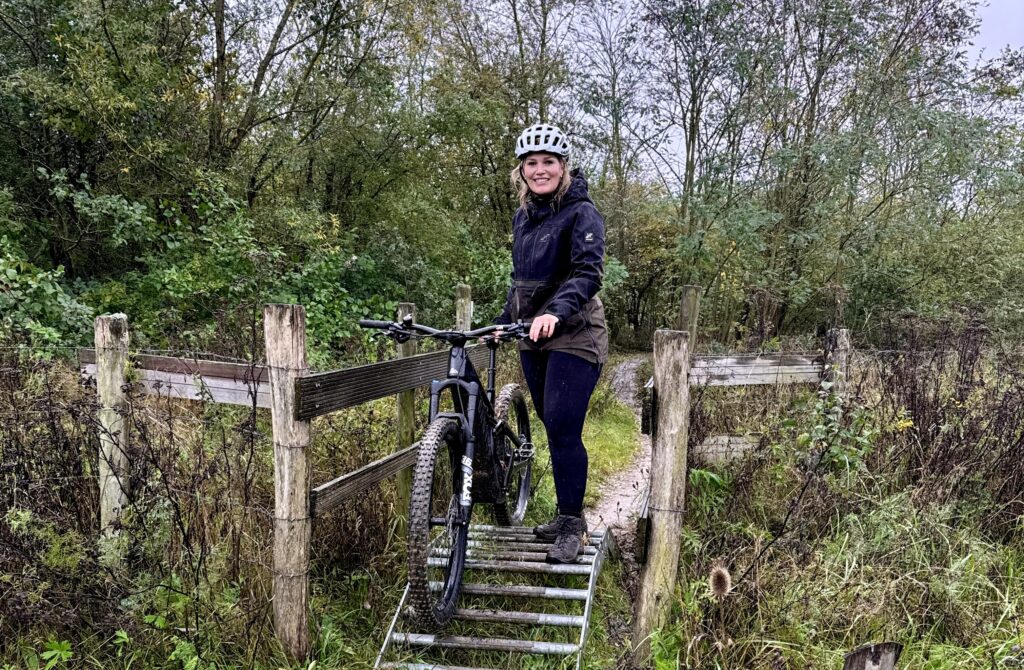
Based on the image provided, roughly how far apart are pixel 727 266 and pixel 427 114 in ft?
20.2

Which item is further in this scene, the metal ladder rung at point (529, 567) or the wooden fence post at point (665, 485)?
the metal ladder rung at point (529, 567)

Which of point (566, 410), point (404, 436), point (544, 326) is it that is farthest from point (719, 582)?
point (404, 436)

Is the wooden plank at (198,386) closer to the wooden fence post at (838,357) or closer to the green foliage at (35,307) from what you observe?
the green foliage at (35,307)

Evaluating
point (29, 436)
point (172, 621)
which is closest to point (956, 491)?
point (172, 621)

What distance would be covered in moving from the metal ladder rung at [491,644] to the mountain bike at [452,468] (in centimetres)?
10

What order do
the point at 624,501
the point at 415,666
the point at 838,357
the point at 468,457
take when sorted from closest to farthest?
the point at 415,666, the point at 468,457, the point at 838,357, the point at 624,501

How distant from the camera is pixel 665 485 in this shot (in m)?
2.90

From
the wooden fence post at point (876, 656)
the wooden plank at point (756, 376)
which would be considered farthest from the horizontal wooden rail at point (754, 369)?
the wooden fence post at point (876, 656)

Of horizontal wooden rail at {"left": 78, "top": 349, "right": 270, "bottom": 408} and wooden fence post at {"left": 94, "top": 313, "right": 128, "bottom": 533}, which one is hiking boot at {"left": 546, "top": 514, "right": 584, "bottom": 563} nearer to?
horizontal wooden rail at {"left": 78, "top": 349, "right": 270, "bottom": 408}

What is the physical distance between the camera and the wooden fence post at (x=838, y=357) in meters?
4.38

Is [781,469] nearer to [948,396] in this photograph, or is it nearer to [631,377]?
[948,396]

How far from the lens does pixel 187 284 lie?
8.00 metres

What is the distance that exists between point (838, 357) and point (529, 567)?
8.34 ft

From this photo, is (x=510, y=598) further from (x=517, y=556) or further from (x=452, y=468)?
(x=452, y=468)
